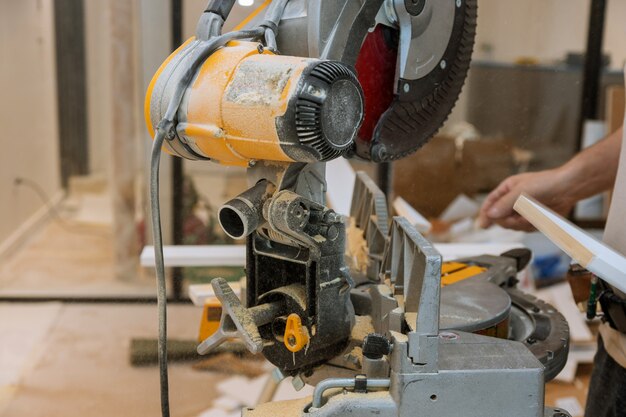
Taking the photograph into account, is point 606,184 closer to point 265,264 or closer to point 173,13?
point 265,264

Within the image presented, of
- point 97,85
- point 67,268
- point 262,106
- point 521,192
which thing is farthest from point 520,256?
point 97,85

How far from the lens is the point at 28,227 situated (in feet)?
12.1

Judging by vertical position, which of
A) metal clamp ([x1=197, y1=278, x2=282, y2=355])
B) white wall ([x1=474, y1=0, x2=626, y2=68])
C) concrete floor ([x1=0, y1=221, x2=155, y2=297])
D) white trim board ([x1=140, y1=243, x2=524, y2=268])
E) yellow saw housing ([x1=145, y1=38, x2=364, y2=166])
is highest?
white wall ([x1=474, y1=0, x2=626, y2=68])

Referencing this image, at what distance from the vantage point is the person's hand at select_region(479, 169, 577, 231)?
1203 millimetres

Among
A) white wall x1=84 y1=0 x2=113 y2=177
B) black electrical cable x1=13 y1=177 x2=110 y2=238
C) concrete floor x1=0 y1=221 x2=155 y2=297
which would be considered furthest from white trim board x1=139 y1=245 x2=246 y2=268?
black electrical cable x1=13 y1=177 x2=110 y2=238

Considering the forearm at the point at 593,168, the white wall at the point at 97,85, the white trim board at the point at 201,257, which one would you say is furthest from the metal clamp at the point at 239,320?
the white wall at the point at 97,85

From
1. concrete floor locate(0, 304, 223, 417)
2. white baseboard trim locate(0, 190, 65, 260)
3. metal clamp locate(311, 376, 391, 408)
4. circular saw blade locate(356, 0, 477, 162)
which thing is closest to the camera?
metal clamp locate(311, 376, 391, 408)

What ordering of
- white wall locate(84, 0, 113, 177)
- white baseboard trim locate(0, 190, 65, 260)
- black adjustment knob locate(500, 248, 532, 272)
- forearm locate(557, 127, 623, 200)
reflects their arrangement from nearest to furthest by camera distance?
black adjustment knob locate(500, 248, 532, 272) → forearm locate(557, 127, 623, 200) → white baseboard trim locate(0, 190, 65, 260) → white wall locate(84, 0, 113, 177)

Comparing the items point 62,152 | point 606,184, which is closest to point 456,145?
point 606,184

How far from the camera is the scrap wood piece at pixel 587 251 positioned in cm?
71

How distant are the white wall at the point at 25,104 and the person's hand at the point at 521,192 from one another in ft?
8.82

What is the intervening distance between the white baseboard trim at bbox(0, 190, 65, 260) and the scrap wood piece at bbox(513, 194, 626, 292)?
306cm

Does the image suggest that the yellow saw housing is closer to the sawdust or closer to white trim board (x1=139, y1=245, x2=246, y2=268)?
the sawdust

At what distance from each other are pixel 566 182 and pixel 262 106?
2.51ft
